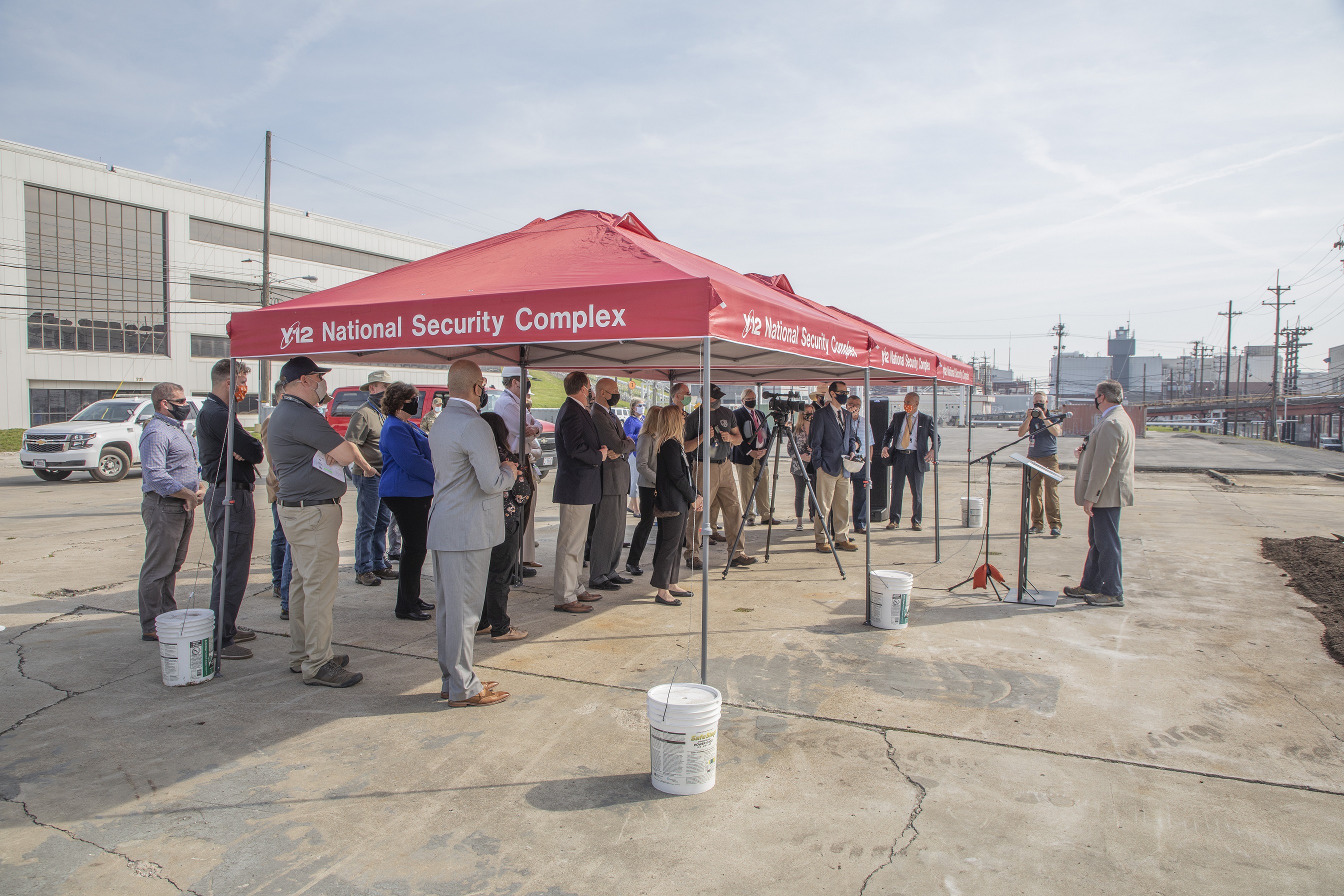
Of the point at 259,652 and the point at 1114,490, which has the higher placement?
the point at 1114,490

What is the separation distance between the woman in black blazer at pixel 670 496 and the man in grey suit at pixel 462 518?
92.8 inches

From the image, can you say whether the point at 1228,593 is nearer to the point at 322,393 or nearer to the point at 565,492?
the point at 565,492

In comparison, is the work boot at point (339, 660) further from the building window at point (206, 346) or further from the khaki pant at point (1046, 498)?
the building window at point (206, 346)

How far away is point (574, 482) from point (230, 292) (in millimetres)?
42872

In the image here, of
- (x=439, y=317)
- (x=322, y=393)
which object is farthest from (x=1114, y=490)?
(x=322, y=393)

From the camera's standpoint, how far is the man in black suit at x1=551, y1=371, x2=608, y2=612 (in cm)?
616

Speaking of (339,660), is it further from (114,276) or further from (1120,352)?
(1120,352)

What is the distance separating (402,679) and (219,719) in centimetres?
102

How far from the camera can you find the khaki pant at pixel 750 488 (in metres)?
9.74

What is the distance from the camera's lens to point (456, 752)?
3766 mm

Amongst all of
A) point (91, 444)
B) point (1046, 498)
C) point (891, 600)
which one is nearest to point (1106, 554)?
point (891, 600)

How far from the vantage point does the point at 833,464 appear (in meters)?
8.75

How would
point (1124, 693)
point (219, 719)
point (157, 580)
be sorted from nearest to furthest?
point (219, 719) → point (1124, 693) → point (157, 580)

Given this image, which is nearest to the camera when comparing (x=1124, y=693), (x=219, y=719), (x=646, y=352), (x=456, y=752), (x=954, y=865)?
(x=954, y=865)
